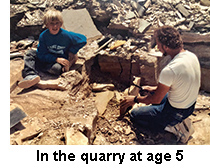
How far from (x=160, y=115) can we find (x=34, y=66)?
2.56 m

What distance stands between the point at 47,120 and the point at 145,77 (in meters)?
2.63

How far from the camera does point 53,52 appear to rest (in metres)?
3.83

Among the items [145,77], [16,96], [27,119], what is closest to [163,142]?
[145,77]

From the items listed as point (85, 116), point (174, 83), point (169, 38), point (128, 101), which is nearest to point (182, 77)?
point (174, 83)

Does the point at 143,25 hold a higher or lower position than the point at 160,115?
higher

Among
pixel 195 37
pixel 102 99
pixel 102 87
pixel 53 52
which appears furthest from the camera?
pixel 195 37

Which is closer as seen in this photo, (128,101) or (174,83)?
(174,83)

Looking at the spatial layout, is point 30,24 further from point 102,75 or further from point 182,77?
point 182,77

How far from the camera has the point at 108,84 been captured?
468 centimetres

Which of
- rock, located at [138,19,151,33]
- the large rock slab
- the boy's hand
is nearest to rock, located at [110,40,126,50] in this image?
the large rock slab

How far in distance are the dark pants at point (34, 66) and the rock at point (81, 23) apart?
5.15ft

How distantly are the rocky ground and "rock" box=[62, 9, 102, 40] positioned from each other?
0.20 metres

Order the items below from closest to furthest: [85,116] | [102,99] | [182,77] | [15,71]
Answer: [182,77], [85,116], [15,71], [102,99]

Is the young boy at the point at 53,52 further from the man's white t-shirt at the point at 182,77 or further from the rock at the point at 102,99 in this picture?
the man's white t-shirt at the point at 182,77
